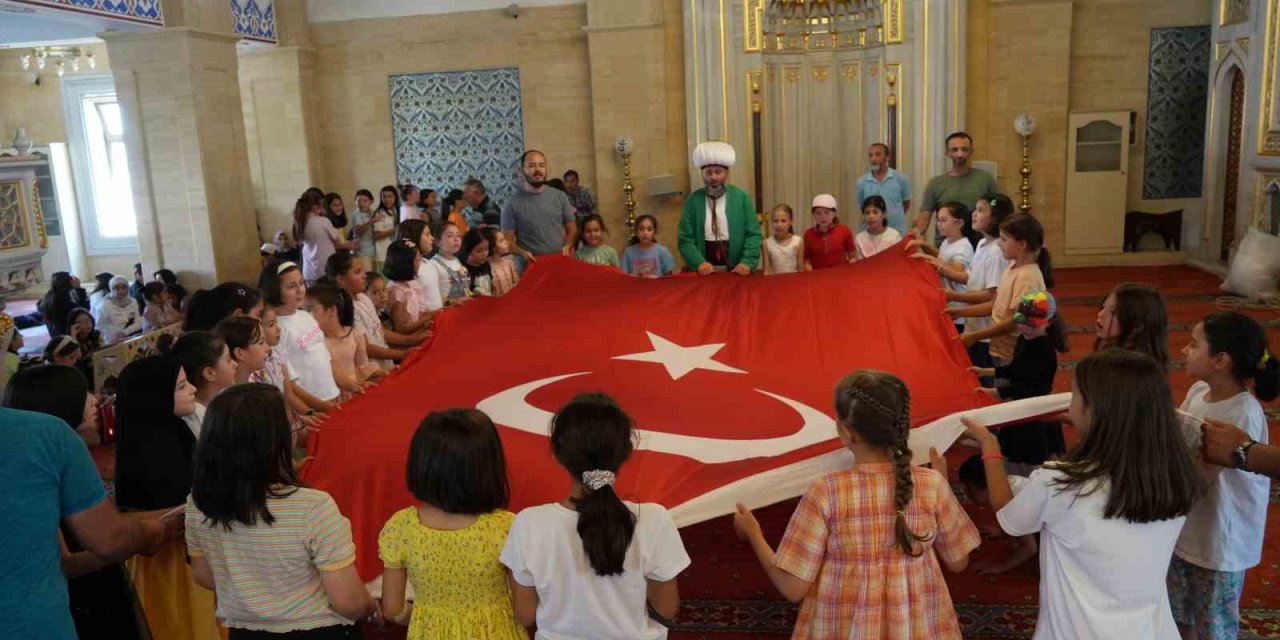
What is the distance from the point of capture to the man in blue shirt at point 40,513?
1.92m

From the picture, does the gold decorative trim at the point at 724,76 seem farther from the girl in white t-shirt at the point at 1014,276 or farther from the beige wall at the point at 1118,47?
the girl in white t-shirt at the point at 1014,276

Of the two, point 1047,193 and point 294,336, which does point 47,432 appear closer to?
point 294,336

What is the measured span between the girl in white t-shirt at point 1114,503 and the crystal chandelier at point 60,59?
1357cm

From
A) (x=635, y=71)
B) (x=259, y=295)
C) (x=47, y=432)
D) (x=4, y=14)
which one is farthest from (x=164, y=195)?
(x=47, y=432)

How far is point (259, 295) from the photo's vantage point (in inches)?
146

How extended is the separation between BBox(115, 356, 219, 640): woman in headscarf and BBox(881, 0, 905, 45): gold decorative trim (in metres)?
8.02

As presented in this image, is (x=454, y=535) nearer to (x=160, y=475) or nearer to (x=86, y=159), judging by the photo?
(x=160, y=475)

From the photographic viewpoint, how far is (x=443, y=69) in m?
10.2

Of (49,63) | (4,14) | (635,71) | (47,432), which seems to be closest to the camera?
(47,432)

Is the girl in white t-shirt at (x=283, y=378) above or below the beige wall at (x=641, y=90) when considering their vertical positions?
below

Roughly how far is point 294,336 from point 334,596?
1.84 m

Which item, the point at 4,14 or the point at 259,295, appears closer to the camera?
the point at 259,295

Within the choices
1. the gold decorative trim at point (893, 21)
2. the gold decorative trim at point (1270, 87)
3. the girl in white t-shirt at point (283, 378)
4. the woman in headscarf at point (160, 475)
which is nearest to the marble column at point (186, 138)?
the girl in white t-shirt at point (283, 378)

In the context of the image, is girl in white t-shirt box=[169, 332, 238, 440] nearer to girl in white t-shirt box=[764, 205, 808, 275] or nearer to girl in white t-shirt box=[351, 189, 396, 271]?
girl in white t-shirt box=[764, 205, 808, 275]
